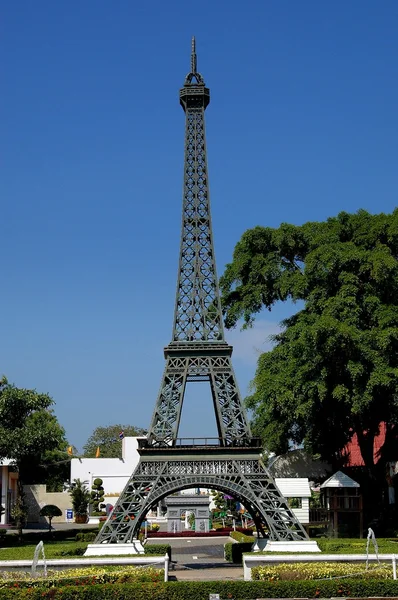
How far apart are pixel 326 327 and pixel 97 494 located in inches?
1567

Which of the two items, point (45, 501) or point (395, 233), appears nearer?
point (395, 233)

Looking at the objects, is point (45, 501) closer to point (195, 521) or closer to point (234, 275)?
point (195, 521)

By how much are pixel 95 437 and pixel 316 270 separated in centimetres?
7460

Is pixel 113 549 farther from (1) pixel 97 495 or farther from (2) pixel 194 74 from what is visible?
(1) pixel 97 495

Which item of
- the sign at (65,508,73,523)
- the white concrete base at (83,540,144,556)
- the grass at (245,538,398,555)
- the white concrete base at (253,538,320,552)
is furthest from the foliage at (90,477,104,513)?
the white concrete base at (253,538,320,552)

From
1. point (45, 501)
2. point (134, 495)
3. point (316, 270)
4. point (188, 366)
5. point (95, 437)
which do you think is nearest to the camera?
point (134, 495)

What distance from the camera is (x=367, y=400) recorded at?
3422cm

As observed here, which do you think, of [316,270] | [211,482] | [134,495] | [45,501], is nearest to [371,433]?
[316,270]

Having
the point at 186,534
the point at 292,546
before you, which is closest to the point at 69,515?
the point at 186,534

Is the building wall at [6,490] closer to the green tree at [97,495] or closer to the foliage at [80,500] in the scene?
the foliage at [80,500]

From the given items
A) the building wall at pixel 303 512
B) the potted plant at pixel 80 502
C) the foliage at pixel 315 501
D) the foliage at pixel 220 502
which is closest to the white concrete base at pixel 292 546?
the building wall at pixel 303 512

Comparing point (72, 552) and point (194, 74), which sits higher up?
point (194, 74)

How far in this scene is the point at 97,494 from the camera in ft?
221

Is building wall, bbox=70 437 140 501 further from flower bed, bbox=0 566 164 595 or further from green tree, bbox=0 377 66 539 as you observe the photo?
flower bed, bbox=0 566 164 595
